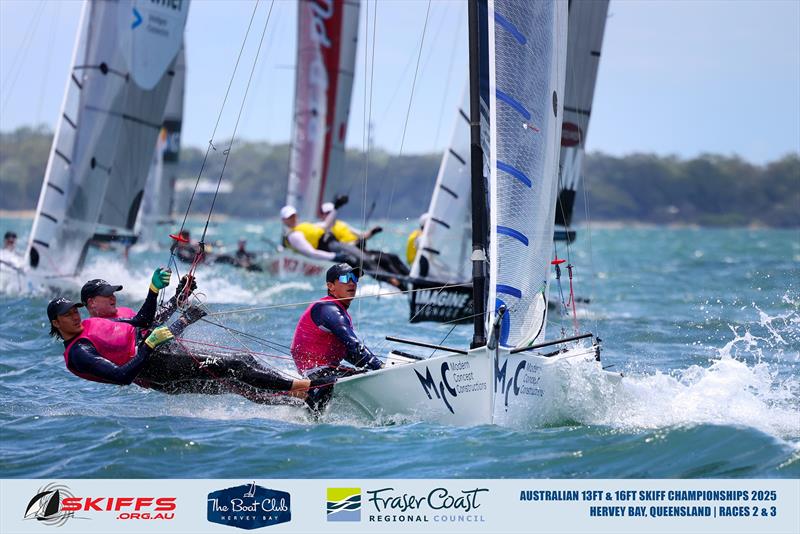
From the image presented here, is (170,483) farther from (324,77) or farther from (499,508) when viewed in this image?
(324,77)

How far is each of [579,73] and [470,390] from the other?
7.25 metres

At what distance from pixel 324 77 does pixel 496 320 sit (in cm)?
1413

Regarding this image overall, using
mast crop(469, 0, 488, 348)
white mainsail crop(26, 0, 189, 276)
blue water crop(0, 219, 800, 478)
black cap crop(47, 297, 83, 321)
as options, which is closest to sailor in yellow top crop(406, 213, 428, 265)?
white mainsail crop(26, 0, 189, 276)

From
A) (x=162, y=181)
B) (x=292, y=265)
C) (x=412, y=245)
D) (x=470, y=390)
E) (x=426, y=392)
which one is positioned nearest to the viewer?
(x=470, y=390)

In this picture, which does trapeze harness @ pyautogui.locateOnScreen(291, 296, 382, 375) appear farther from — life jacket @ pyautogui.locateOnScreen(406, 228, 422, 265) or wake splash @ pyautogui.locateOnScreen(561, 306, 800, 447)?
life jacket @ pyautogui.locateOnScreen(406, 228, 422, 265)

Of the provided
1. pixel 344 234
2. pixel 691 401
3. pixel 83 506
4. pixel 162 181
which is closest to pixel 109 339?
pixel 83 506

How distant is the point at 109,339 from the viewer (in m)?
6.36

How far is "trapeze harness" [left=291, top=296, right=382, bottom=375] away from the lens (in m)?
6.45

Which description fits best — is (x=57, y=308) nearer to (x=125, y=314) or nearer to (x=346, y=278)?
(x=125, y=314)

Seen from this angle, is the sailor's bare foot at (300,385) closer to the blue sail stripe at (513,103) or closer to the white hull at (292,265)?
the blue sail stripe at (513,103)

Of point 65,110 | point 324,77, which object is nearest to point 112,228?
point 65,110

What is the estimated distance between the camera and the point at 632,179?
9444 cm

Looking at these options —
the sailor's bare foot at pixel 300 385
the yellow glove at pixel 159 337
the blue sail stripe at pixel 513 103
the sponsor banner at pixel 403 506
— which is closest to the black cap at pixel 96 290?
the yellow glove at pixel 159 337

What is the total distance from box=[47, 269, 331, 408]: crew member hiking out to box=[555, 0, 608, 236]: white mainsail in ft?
20.8
